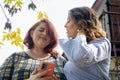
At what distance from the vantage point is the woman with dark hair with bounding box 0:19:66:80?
3.52 metres

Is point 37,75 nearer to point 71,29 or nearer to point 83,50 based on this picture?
point 71,29

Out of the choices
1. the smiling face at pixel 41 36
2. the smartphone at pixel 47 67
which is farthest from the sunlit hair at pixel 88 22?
the smiling face at pixel 41 36

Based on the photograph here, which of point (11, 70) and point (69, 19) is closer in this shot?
point (69, 19)

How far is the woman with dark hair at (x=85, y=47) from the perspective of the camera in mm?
2730

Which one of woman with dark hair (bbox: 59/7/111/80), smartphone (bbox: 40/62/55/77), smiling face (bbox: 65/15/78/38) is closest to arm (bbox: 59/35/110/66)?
woman with dark hair (bbox: 59/7/111/80)

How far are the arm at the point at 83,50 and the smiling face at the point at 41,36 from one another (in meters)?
0.70

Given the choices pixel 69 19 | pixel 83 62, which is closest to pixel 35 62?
pixel 69 19

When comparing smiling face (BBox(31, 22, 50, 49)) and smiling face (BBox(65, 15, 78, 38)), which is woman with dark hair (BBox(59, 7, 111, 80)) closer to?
smiling face (BBox(65, 15, 78, 38))

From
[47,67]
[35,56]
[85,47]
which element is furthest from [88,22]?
[35,56]

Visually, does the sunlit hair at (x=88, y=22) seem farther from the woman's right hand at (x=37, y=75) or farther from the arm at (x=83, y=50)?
the woman's right hand at (x=37, y=75)

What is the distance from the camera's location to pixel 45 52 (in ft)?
12.2

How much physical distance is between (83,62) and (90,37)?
295 millimetres

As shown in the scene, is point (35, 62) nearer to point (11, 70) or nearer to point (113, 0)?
point (11, 70)

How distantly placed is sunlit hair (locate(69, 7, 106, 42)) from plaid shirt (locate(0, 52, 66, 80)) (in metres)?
0.67
